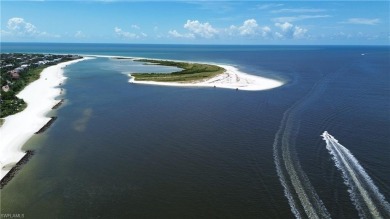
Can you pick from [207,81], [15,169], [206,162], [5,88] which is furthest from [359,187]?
[5,88]

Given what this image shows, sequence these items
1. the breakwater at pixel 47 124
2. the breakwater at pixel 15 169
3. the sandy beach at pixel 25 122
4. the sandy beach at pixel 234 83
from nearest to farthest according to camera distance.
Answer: the breakwater at pixel 15 169 → the sandy beach at pixel 25 122 → the breakwater at pixel 47 124 → the sandy beach at pixel 234 83

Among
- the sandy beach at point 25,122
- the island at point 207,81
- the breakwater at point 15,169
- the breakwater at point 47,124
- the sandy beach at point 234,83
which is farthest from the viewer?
the island at point 207,81

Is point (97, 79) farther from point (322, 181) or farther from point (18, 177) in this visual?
point (322, 181)

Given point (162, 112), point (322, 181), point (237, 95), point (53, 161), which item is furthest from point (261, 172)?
point (237, 95)

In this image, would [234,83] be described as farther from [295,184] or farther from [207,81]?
[295,184]

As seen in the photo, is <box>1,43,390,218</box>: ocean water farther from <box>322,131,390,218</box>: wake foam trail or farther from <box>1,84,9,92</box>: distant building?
<box>1,84,9,92</box>: distant building

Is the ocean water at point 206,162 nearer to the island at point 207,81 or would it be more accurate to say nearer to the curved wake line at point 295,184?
the curved wake line at point 295,184

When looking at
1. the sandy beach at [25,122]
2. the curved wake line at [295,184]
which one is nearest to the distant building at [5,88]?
the sandy beach at [25,122]
